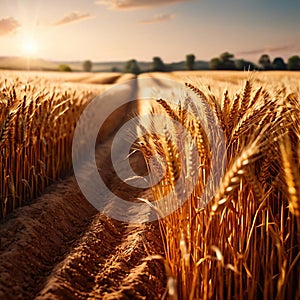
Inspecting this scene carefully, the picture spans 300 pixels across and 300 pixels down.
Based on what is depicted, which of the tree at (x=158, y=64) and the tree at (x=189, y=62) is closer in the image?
the tree at (x=158, y=64)

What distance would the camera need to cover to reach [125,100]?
15.3m

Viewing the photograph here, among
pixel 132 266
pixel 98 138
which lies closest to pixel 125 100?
pixel 98 138

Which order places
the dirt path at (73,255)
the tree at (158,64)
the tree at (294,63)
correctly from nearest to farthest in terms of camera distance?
1. the dirt path at (73,255)
2. the tree at (294,63)
3. the tree at (158,64)

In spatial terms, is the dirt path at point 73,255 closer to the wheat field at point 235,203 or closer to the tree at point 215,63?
the wheat field at point 235,203

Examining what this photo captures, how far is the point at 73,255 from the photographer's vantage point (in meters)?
2.92

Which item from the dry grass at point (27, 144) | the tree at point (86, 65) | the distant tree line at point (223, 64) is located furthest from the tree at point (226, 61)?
the dry grass at point (27, 144)

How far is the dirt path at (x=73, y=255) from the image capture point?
2506mm

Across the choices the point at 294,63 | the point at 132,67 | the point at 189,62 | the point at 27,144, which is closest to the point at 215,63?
the point at 189,62

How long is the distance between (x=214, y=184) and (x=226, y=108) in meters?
0.54

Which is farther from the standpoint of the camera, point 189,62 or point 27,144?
point 189,62

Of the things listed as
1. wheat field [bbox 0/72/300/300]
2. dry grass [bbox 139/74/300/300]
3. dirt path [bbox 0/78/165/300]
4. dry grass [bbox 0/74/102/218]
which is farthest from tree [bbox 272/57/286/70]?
dry grass [bbox 139/74/300/300]

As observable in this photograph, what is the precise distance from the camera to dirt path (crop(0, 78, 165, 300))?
2.51m

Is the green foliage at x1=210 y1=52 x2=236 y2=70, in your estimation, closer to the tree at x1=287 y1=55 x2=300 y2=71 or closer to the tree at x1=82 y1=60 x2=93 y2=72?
the tree at x1=287 y1=55 x2=300 y2=71

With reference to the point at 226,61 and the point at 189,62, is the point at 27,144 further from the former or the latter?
the point at 189,62
